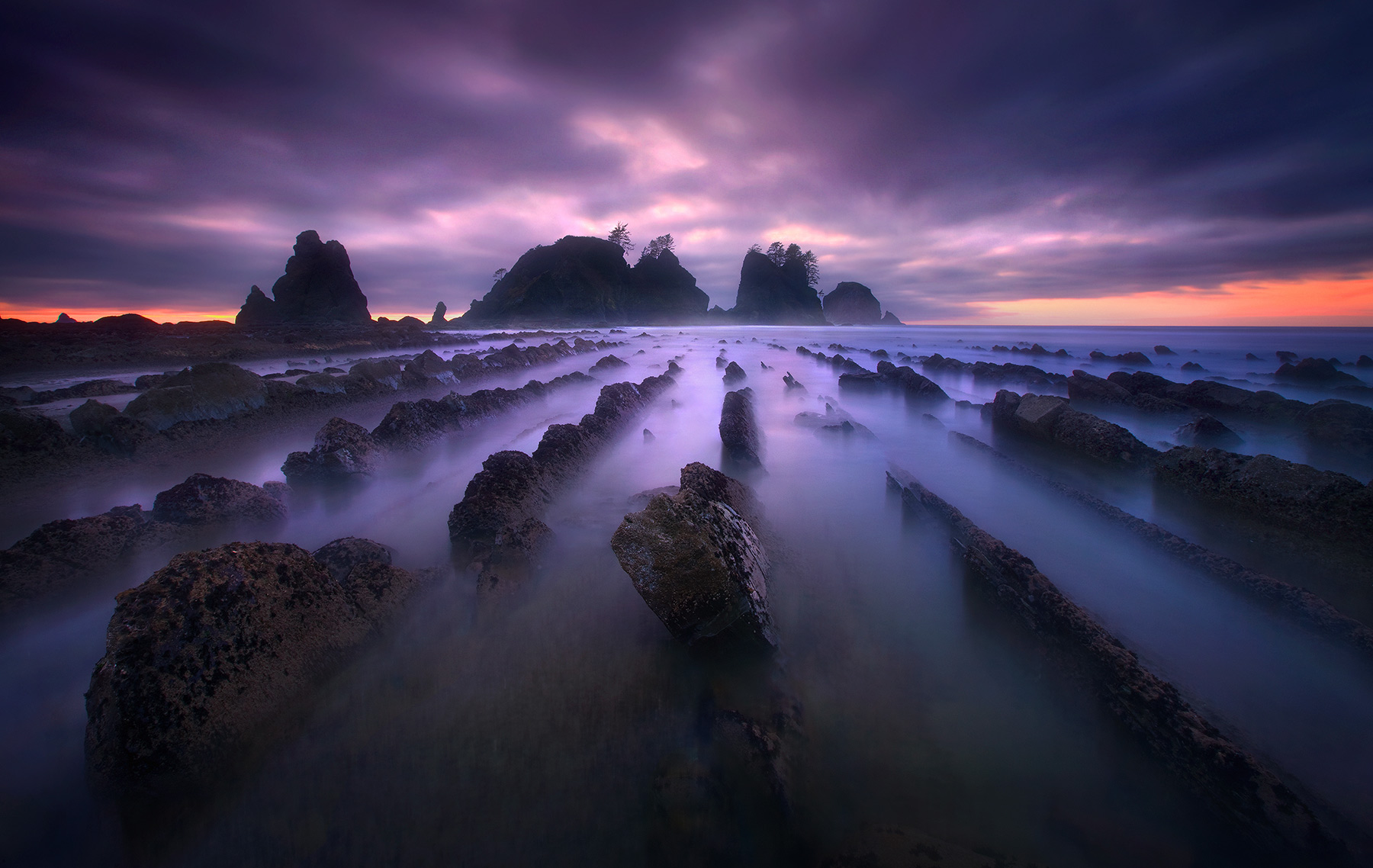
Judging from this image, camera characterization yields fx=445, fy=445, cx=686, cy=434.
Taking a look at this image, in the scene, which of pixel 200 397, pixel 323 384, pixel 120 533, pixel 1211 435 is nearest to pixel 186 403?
pixel 200 397

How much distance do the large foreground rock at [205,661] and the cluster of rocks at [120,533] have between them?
70.0 inches

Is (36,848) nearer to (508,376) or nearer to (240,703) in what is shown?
(240,703)

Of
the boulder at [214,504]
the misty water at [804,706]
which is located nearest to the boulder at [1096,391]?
the misty water at [804,706]

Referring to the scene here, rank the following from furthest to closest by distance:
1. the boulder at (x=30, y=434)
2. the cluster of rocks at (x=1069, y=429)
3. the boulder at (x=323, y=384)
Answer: the boulder at (x=323, y=384) < the cluster of rocks at (x=1069, y=429) < the boulder at (x=30, y=434)

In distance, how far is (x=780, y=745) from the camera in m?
2.11

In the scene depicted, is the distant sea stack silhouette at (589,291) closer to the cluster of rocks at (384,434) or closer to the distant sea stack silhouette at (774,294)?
the distant sea stack silhouette at (774,294)

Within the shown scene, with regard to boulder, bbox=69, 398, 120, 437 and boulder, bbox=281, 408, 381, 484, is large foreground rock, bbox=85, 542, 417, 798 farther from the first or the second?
boulder, bbox=69, 398, 120, 437

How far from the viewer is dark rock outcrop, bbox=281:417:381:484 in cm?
537

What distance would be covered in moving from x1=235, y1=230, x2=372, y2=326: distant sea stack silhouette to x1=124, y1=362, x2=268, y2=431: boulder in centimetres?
6349

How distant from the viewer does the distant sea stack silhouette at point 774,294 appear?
8838 cm

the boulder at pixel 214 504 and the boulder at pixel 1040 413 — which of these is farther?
the boulder at pixel 1040 413

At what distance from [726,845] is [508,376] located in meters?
15.2

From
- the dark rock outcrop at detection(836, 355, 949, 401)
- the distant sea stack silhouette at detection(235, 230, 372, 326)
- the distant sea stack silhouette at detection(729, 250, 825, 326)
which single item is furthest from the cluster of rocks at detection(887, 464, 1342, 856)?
the distant sea stack silhouette at detection(729, 250, 825, 326)

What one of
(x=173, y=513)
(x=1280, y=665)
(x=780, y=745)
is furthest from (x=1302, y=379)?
(x=173, y=513)
